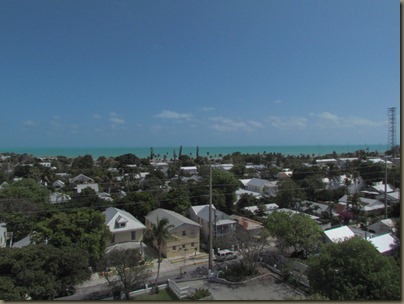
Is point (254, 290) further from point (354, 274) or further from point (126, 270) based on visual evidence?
point (126, 270)

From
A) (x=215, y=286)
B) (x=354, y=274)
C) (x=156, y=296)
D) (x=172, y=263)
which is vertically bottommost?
(x=172, y=263)

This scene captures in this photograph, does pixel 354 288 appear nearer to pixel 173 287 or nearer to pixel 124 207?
pixel 173 287

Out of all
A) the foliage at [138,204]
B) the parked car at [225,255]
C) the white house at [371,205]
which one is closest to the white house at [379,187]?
the white house at [371,205]

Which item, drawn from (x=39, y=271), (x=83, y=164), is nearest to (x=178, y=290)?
(x=39, y=271)

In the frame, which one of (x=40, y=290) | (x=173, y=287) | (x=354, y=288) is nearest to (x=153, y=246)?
(x=173, y=287)

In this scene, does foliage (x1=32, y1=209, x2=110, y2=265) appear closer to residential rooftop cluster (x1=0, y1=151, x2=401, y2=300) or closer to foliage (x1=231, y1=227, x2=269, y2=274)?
residential rooftop cluster (x1=0, y1=151, x2=401, y2=300)

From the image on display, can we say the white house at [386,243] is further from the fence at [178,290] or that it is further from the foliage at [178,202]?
the foliage at [178,202]
